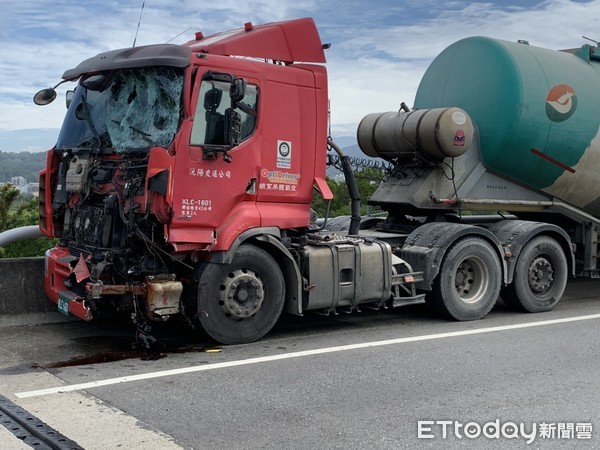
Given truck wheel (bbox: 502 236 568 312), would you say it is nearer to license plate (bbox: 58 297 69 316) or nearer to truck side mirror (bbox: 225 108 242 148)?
truck side mirror (bbox: 225 108 242 148)

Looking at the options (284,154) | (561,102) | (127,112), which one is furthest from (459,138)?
(127,112)

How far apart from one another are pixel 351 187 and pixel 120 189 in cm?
287

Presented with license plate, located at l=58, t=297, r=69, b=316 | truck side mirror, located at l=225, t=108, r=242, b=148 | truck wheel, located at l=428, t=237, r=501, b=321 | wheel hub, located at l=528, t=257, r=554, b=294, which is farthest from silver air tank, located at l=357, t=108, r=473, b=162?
license plate, located at l=58, t=297, r=69, b=316

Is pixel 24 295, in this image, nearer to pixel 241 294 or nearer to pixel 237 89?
pixel 241 294

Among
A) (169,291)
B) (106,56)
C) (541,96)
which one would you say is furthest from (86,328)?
(541,96)

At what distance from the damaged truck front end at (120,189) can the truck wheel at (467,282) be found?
3.41 meters

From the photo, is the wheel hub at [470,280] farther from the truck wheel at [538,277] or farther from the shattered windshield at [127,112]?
the shattered windshield at [127,112]

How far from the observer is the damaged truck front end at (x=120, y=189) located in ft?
23.9

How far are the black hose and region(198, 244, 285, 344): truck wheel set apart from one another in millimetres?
1622

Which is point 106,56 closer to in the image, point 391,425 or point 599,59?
point 391,425

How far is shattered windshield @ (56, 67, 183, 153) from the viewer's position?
7441 mm

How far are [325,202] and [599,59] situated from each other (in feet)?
17.4

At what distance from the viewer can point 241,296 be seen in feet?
25.5

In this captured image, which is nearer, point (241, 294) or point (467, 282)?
point (241, 294)
